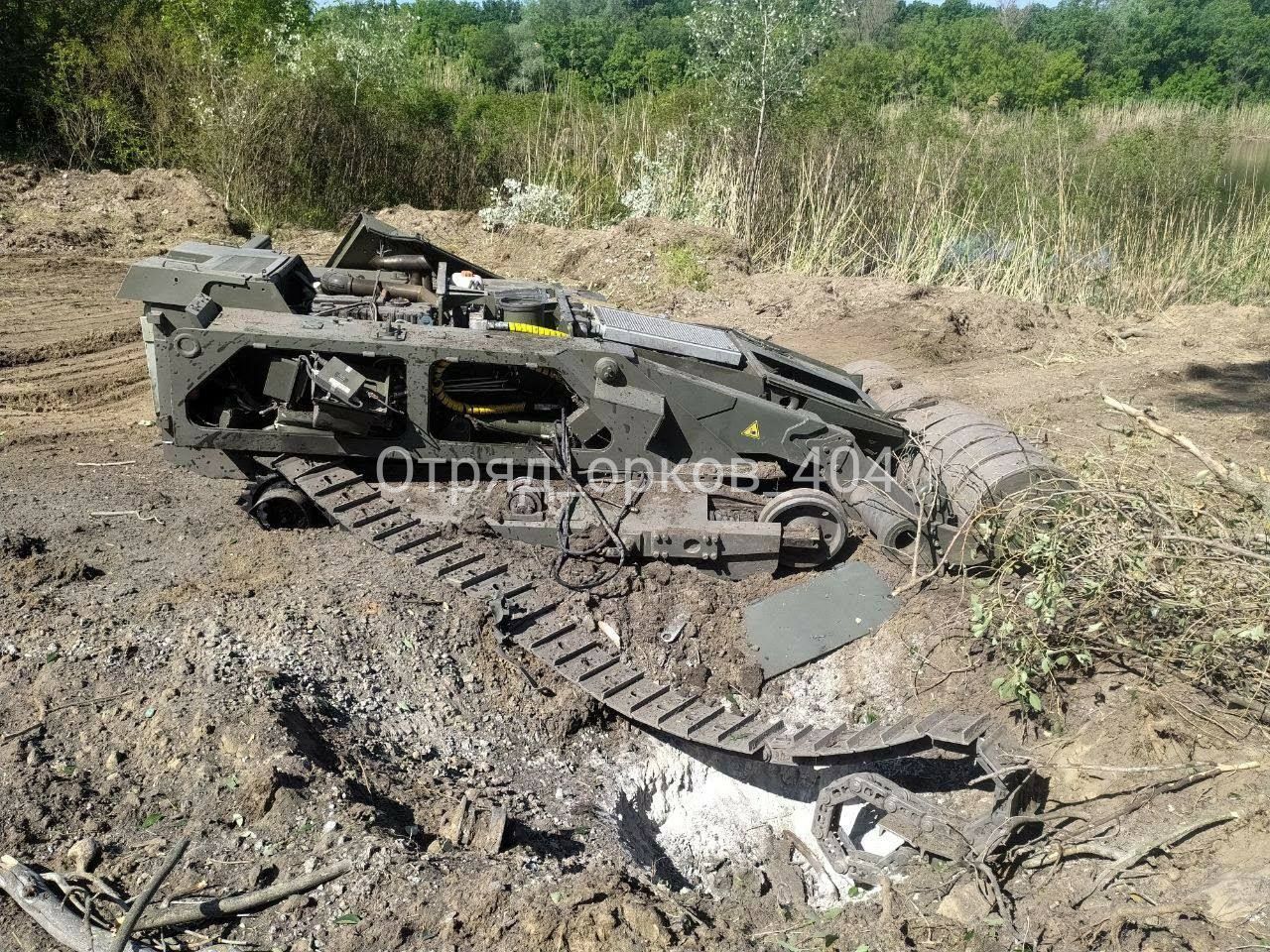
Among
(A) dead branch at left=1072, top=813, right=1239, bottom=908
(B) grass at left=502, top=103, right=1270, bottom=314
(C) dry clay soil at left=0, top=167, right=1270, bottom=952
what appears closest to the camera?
(C) dry clay soil at left=0, top=167, right=1270, bottom=952

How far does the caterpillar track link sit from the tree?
10.7 metres

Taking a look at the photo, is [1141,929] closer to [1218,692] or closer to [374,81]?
[1218,692]

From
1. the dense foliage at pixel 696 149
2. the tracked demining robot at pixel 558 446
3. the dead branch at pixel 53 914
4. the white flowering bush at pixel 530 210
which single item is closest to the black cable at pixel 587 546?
the tracked demining robot at pixel 558 446

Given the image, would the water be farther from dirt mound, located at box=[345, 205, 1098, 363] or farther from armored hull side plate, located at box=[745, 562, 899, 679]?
armored hull side plate, located at box=[745, 562, 899, 679]

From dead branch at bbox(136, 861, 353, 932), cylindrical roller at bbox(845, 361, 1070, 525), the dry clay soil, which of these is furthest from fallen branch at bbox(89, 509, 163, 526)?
cylindrical roller at bbox(845, 361, 1070, 525)

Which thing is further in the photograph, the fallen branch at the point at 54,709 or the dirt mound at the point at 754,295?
the dirt mound at the point at 754,295

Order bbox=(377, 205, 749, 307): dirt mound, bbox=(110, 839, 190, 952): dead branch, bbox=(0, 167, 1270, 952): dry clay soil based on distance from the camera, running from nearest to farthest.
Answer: bbox=(110, 839, 190, 952): dead branch, bbox=(0, 167, 1270, 952): dry clay soil, bbox=(377, 205, 749, 307): dirt mound

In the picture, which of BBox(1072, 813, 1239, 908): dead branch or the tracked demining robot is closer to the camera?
BBox(1072, 813, 1239, 908): dead branch

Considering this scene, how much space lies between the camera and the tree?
1606cm

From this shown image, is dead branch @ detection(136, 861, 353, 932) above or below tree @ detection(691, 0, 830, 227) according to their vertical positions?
below

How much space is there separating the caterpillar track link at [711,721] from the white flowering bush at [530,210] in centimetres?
1048

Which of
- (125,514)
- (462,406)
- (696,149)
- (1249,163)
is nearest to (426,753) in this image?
(462,406)

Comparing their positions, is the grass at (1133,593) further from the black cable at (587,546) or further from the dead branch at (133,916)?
the dead branch at (133,916)

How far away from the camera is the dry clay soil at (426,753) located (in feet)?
14.2
